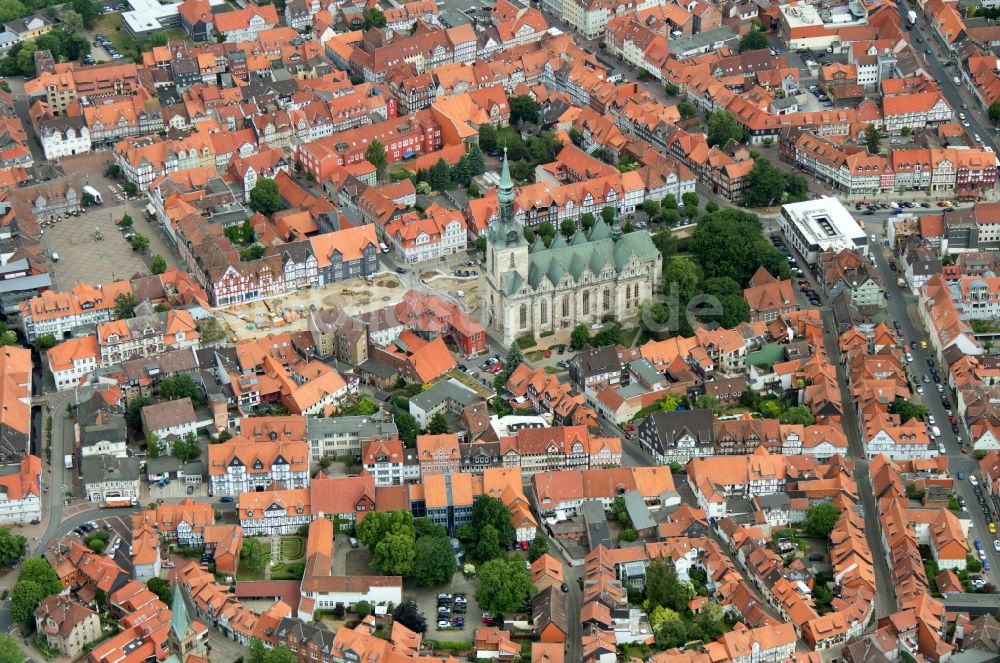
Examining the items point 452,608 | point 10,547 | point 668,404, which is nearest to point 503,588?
point 452,608

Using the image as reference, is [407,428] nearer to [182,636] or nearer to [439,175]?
[182,636]

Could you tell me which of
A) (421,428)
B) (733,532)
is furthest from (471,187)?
(733,532)

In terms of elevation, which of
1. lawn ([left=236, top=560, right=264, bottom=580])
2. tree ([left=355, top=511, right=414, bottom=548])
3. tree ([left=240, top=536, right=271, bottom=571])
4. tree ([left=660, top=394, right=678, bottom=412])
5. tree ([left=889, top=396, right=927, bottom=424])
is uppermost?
tree ([left=355, top=511, right=414, bottom=548])

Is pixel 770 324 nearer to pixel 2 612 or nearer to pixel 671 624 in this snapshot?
pixel 671 624

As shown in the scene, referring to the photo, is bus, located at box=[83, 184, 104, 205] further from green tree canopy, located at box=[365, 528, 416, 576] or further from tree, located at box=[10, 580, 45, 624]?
green tree canopy, located at box=[365, 528, 416, 576]

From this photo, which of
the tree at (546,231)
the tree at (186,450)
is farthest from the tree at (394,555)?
the tree at (546,231)

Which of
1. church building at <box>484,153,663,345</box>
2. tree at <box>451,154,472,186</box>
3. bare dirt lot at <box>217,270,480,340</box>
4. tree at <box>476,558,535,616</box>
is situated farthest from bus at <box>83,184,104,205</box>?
tree at <box>476,558,535,616</box>
